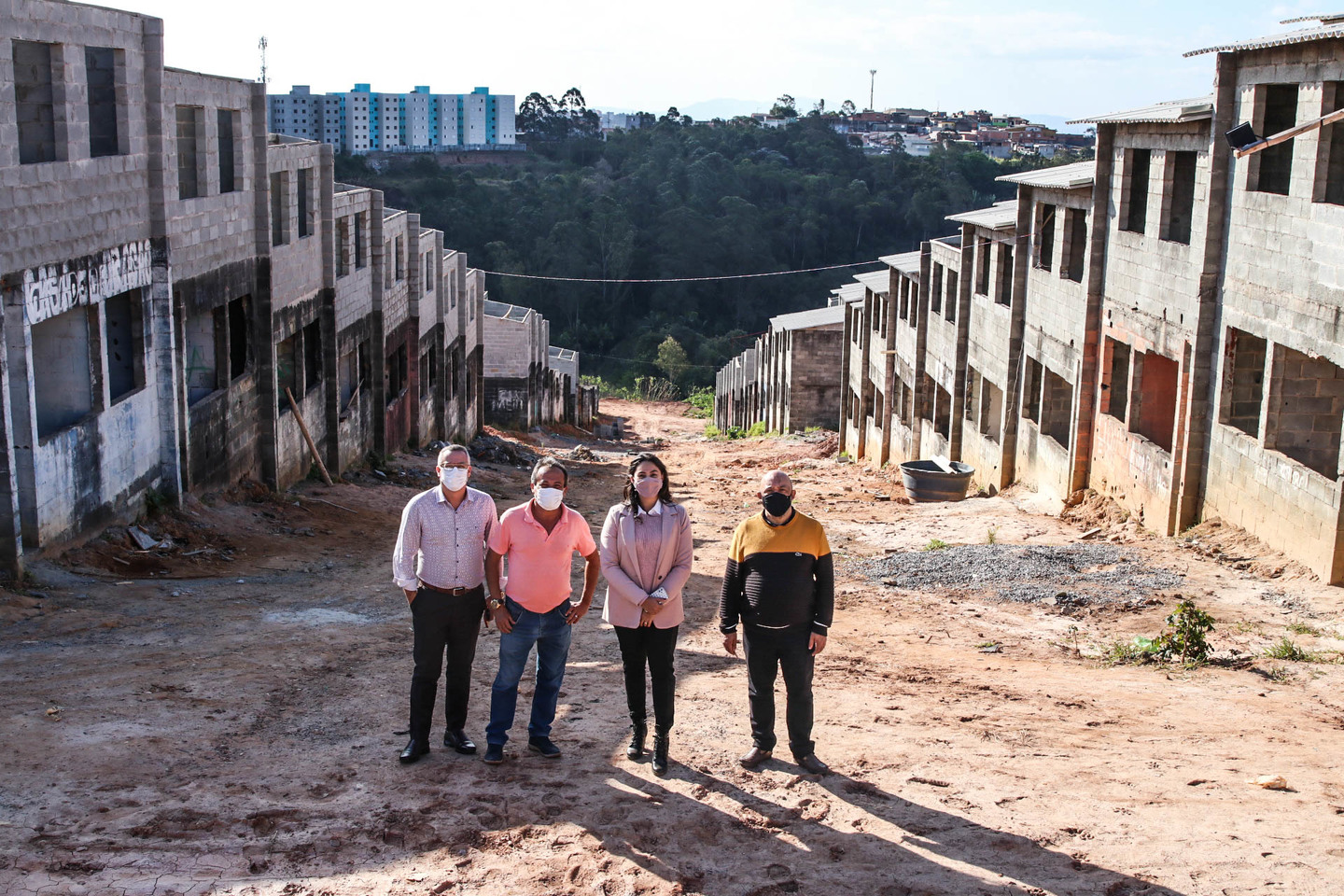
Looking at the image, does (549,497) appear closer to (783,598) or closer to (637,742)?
(783,598)

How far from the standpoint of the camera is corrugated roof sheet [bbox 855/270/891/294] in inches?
1278

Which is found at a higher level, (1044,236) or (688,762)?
(1044,236)

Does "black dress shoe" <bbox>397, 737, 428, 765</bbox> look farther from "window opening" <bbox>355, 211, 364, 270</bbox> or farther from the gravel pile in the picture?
"window opening" <bbox>355, 211, 364, 270</bbox>

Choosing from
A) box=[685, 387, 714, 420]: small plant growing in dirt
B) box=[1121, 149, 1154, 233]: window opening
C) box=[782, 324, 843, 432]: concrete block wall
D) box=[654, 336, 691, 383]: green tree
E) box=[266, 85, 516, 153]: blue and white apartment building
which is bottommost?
box=[685, 387, 714, 420]: small plant growing in dirt

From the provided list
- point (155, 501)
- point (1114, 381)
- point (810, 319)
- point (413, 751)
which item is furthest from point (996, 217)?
point (413, 751)

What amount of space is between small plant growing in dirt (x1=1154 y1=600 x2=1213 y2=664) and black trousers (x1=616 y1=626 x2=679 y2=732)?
5714 mm

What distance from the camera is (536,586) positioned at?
6.82 m

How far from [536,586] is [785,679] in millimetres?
1560

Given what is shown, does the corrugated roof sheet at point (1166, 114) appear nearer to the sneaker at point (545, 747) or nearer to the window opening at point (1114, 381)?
the window opening at point (1114, 381)

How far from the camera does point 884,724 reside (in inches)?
324

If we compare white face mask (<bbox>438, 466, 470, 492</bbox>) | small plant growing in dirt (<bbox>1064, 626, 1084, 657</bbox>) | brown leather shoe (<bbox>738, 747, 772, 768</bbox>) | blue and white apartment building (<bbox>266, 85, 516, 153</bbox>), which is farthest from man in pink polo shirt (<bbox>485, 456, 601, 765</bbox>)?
blue and white apartment building (<bbox>266, 85, 516, 153</bbox>)

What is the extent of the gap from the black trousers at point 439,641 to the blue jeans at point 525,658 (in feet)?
0.65

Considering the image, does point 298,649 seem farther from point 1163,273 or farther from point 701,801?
Result: point 1163,273

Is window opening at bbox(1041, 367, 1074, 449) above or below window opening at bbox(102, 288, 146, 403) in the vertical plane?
below
